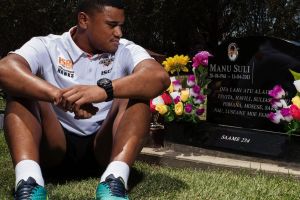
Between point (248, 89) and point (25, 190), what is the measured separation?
3312 millimetres

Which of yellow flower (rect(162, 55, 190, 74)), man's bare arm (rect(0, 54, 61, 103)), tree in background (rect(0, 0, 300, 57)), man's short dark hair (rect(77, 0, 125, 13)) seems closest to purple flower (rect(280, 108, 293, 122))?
yellow flower (rect(162, 55, 190, 74))

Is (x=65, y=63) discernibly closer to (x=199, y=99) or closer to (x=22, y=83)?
(x=22, y=83)

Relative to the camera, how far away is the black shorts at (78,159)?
345 cm

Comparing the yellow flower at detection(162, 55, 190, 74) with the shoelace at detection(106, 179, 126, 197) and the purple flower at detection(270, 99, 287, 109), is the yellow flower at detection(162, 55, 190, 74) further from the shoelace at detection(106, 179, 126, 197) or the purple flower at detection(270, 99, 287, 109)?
the shoelace at detection(106, 179, 126, 197)

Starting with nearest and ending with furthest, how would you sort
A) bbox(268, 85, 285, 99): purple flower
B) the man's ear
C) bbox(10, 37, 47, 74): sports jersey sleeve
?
1. bbox(10, 37, 47, 74): sports jersey sleeve
2. the man's ear
3. bbox(268, 85, 285, 99): purple flower

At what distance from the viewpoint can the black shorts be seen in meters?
3.45

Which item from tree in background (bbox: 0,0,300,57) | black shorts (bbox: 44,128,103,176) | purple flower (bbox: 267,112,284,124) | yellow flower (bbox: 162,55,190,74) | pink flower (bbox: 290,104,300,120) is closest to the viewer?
black shorts (bbox: 44,128,103,176)

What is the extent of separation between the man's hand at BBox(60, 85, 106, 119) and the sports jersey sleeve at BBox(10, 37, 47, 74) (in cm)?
45

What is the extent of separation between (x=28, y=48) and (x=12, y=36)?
56.7 feet

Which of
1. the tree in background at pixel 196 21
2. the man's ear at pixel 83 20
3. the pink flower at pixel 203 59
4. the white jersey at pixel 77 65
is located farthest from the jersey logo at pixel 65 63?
the tree in background at pixel 196 21

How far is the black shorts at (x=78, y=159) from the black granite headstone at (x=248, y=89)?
Answer: 176cm

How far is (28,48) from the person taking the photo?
→ 3.19 m

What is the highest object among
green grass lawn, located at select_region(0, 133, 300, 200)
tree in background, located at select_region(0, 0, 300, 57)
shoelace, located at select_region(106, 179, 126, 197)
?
shoelace, located at select_region(106, 179, 126, 197)

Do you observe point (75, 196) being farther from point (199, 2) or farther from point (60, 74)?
point (199, 2)
